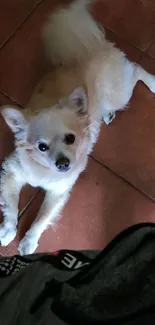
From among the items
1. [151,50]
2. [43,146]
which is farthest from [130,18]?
[43,146]

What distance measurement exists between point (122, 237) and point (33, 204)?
2.09ft

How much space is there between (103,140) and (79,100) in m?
0.36

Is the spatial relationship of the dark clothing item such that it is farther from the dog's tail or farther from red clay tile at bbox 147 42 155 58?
red clay tile at bbox 147 42 155 58

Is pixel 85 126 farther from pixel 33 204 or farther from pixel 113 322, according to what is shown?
pixel 113 322

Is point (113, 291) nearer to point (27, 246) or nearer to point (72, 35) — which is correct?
point (27, 246)

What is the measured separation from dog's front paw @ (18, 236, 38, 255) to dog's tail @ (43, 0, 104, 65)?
1.99 ft

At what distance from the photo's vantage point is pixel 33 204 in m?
1.60

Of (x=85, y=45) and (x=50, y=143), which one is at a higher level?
(x=85, y=45)

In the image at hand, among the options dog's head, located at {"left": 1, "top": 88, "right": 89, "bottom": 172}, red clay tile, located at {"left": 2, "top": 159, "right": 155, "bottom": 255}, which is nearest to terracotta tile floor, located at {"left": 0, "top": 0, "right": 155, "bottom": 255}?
red clay tile, located at {"left": 2, "top": 159, "right": 155, "bottom": 255}

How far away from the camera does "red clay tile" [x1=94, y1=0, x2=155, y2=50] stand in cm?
178

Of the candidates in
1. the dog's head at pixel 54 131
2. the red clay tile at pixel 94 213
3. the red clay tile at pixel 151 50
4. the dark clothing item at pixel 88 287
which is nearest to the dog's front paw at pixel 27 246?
the red clay tile at pixel 94 213

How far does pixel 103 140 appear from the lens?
167 centimetres

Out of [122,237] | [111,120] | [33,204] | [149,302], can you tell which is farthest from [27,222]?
[149,302]

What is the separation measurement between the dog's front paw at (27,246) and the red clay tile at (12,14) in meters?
0.77
